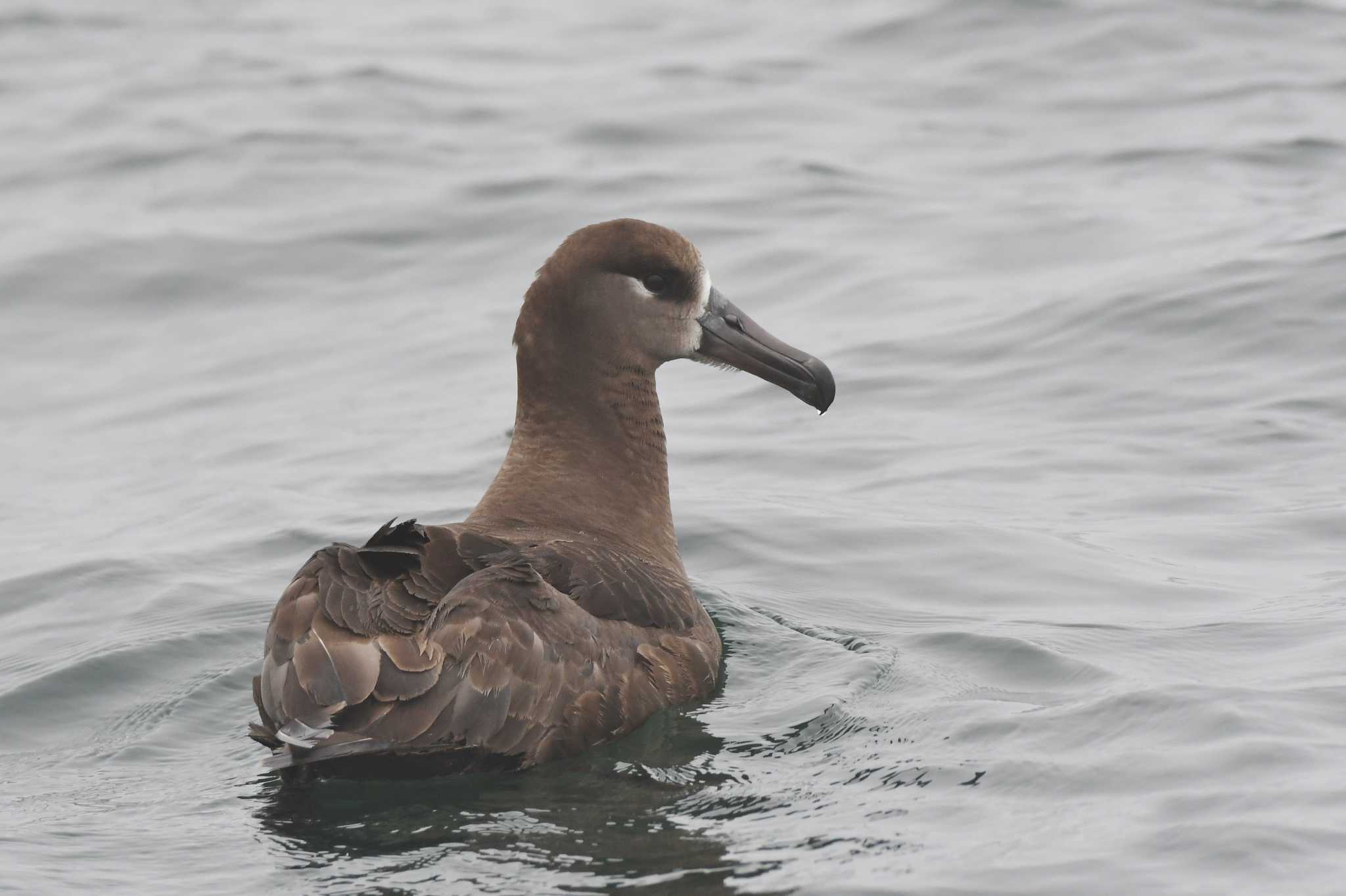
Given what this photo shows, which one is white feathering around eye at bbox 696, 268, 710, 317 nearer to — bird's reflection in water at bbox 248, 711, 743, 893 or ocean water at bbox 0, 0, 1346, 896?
ocean water at bbox 0, 0, 1346, 896

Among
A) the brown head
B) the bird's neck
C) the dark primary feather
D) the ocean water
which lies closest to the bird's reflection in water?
the ocean water

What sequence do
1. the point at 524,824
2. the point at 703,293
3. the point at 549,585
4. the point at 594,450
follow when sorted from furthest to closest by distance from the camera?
the point at 703,293, the point at 594,450, the point at 549,585, the point at 524,824

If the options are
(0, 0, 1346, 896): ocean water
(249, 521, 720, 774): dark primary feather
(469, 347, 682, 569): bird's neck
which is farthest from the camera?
(469, 347, 682, 569): bird's neck

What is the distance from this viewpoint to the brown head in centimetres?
812

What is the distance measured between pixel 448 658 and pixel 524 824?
1.98ft

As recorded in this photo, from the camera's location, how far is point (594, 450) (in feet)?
26.7

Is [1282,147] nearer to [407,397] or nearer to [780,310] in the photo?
[780,310]

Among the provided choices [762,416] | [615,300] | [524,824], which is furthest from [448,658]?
[762,416]

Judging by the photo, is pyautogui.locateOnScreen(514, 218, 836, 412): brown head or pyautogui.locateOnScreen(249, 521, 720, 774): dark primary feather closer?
pyautogui.locateOnScreen(249, 521, 720, 774): dark primary feather

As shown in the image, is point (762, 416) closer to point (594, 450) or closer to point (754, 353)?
point (754, 353)

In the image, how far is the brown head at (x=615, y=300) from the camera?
26.7 ft

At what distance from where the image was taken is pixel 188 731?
762 cm

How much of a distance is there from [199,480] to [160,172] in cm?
722

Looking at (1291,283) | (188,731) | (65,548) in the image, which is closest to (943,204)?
(1291,283)
